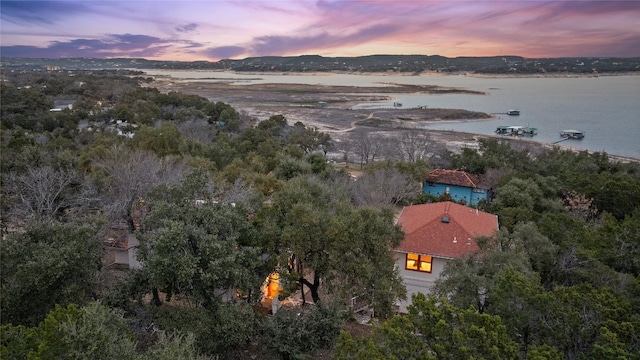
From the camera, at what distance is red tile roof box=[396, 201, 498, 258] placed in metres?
18.9

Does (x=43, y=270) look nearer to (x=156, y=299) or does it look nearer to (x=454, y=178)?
(x=156, y=299)

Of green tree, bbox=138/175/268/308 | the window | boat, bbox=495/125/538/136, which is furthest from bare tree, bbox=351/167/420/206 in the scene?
boat, bbox=495/125/538/136

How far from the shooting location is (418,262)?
19.3 m

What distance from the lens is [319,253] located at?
14562 millimetres

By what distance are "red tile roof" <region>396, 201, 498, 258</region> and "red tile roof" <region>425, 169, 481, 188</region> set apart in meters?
11.2

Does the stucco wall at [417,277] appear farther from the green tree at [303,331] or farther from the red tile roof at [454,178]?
the red tile roof at [454,178]

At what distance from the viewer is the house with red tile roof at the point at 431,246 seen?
61.7ft

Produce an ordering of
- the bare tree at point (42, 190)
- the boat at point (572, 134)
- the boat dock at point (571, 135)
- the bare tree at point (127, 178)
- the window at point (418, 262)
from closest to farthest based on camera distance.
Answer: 1. the bare tree at point (127, 178)
2. the bare tree at point (42, 190)
3. the window at point (418, 262)
4. the boat dock at point (571, 135)
5. the boat at point (572, 134)

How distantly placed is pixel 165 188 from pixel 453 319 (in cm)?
1000

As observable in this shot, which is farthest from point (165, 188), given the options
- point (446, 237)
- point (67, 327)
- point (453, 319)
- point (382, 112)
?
point (382, 112)

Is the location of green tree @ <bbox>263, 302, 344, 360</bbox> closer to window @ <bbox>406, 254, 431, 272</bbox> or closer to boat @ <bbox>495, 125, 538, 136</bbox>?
window @ <bbox>406, 254, 431, 272</bbox>

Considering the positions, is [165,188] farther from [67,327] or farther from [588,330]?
[588,330]

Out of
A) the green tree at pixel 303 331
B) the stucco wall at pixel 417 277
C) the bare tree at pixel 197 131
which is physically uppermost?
the bare tree at pixel 197 131

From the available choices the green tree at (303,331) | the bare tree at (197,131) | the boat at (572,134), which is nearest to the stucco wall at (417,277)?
the green tree at (303,331)
